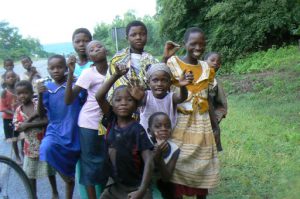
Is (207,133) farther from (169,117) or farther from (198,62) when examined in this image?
(198,62)

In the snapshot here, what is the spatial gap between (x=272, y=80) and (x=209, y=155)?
10197 mm

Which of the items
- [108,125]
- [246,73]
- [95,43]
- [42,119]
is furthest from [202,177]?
[246,73]

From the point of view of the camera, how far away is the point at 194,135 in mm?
3697

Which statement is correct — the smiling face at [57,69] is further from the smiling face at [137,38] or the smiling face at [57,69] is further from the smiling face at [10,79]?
the smiling face at [10,79]

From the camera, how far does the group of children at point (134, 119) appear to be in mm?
3314

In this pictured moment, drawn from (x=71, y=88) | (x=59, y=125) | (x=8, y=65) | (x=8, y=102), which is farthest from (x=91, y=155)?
(x=8, y=65)

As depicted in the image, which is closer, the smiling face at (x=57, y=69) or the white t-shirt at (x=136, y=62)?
the white t-shirt at (x=136, y=62)

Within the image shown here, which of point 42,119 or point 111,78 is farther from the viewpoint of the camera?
point 42,119

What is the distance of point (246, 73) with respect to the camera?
54.6 ft

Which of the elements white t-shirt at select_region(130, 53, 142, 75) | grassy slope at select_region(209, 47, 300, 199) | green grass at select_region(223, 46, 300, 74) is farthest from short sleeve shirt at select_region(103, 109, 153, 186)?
green grass at select_region(223, 46, 300, 74)

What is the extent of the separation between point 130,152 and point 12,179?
65.6 inches

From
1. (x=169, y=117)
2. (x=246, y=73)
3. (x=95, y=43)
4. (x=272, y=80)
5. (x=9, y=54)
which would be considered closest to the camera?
(x=169, y=117)

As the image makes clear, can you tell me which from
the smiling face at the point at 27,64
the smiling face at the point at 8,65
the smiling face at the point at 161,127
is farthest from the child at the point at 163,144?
the smiling face at the point at 8,65

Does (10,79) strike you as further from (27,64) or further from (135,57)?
(135,57)
